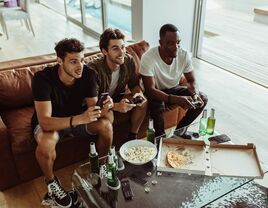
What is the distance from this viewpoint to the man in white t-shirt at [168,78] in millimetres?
2391

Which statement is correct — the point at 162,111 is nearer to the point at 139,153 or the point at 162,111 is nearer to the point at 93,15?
the point at 139,153

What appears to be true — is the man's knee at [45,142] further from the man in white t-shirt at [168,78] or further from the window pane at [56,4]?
the window pane at [56,4]

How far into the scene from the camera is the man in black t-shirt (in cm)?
197

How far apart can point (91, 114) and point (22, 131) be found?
0.53m

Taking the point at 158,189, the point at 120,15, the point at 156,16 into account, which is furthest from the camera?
the point at 120,15

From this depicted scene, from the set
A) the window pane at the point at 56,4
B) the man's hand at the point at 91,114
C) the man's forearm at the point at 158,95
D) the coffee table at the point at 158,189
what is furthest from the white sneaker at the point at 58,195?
the window pane at the point at 56,4

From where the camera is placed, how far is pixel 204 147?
1971 mm

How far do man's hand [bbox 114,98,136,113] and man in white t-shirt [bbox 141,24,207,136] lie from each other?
27 centimetres

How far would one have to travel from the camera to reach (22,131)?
6.99 feet

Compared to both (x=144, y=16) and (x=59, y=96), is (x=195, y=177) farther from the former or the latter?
(x=144, y=16)

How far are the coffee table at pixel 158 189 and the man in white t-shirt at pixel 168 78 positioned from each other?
26.9 inches

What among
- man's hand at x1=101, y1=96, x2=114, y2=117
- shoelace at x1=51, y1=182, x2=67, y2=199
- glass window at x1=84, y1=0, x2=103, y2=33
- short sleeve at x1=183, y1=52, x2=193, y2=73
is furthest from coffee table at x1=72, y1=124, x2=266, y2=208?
glass window at x1=84, y1=0, x2=103, y2=33

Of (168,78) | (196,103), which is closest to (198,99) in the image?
(196,103)

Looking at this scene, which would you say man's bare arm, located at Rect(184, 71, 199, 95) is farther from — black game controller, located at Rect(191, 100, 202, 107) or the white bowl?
the white bowl
